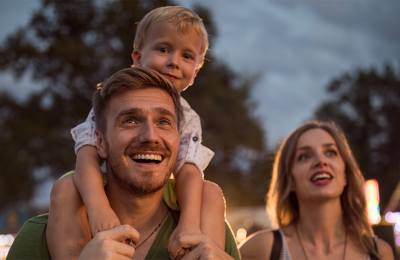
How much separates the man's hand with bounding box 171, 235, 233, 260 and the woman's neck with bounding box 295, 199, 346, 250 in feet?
6.70

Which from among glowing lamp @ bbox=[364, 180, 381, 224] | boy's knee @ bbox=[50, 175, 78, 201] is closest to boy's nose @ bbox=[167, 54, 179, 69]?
boy's knee @ bbox=[50, 175, 78, 201]

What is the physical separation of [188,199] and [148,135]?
1.65 feet

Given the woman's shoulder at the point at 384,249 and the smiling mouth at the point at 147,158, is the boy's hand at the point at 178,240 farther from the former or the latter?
the woman's shoulder at the point at 384,249

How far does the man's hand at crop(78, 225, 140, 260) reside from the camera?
185 cm

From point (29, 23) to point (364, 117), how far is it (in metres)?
27.8

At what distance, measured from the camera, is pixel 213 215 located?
2.46 metres

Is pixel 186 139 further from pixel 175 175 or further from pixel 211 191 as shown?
pixel 211 191

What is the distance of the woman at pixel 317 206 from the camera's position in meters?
3.74

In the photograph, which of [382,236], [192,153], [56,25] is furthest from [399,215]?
[56,25]

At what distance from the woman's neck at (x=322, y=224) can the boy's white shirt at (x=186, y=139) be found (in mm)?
1629

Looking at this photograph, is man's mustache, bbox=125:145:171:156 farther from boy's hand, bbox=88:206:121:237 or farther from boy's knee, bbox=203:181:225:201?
boy's knee, bbox=203:181:225:201

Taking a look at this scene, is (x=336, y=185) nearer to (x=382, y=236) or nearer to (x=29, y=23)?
(x=382, y=236)

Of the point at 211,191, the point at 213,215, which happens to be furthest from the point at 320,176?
the point at 213,215

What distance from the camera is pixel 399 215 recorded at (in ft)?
44.2
